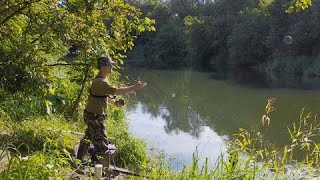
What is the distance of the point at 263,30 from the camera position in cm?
3922

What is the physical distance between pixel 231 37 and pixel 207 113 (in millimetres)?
27494

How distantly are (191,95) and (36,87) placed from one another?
17951mm

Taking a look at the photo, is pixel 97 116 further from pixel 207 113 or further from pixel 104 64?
pixel 207 113

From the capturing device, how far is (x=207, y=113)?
53.9 ft

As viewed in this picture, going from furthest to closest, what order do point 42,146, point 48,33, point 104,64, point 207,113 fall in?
point 207,113
point 48,33
point 42,146
point 104,64

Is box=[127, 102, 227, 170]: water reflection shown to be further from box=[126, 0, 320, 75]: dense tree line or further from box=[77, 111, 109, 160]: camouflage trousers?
box=[126, 0, 320, 75]: dense tree line

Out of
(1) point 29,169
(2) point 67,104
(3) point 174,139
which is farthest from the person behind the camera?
(3) point 174,139

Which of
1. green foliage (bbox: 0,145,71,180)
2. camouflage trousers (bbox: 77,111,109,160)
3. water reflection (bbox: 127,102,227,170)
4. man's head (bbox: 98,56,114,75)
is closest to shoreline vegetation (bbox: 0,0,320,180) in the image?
green foliage (bbox: 0,145,71,180)

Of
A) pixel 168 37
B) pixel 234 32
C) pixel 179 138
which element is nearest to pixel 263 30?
pixel 234 32

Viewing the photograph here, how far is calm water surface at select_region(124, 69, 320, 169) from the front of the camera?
1049 centimetres

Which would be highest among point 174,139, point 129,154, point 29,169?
point 29,169

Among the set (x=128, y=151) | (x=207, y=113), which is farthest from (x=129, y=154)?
(x=207, y=113)

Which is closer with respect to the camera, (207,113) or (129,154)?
(129,154)

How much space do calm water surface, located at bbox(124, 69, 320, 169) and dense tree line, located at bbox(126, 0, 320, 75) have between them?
7208 millimetres
